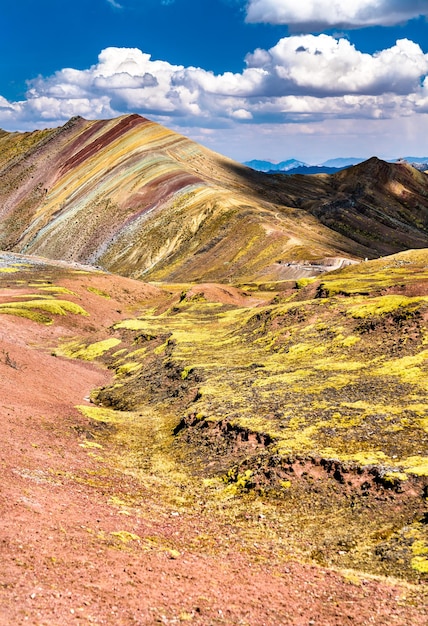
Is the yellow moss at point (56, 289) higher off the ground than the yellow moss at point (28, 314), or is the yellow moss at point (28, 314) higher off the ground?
the yellow moss at point (56, 289)

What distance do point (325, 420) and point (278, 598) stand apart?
51.5 feet

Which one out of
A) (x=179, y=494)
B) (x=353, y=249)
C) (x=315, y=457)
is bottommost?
(x=179, y=494)

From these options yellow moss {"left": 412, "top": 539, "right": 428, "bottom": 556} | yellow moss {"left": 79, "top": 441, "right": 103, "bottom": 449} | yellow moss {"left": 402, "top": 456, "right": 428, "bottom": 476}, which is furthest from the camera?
yellow moss {"left": 79, "top": 441, "right": 103, "bottom": 449}

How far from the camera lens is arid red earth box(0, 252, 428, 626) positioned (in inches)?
658

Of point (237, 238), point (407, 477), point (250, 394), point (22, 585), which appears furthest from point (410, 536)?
point (237, 238)

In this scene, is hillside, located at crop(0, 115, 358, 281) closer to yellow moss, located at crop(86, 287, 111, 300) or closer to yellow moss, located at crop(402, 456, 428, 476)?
yellow moss, located at crop(86, 287, 111, 300)

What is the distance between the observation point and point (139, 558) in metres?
20.0

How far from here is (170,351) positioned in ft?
190

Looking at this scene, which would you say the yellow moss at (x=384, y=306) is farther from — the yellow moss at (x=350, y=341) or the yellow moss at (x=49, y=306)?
the yellow moss at (x=49, y=306)

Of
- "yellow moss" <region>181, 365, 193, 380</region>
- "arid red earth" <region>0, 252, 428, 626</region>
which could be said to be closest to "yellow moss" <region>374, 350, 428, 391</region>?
"arid red earth" <region>0, 252, 428, 626</region>

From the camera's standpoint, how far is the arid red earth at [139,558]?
658 inches

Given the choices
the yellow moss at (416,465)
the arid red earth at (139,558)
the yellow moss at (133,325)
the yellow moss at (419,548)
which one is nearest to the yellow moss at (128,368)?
the yellow moss at (133,325)

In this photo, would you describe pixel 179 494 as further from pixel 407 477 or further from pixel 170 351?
pixel 170 351

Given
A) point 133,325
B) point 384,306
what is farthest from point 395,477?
point 133,325
